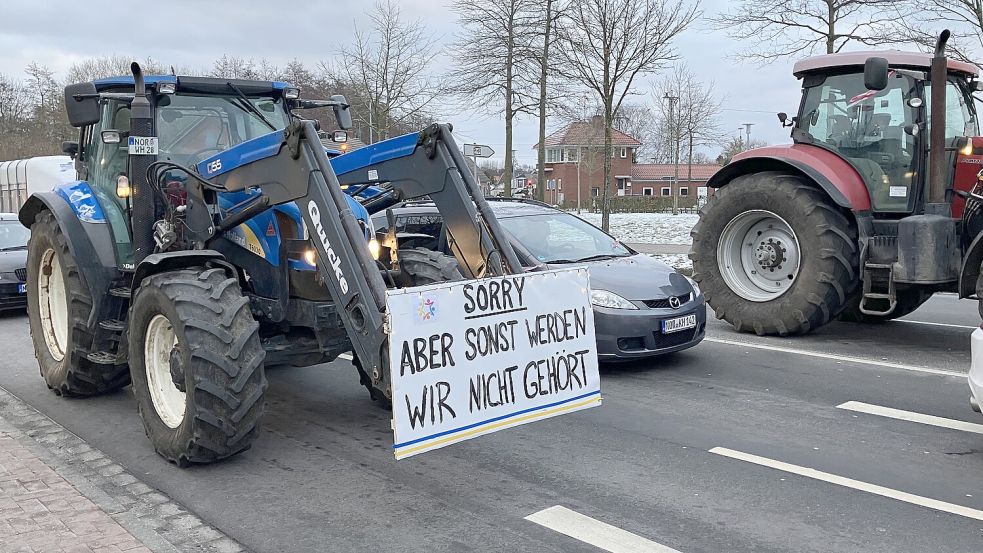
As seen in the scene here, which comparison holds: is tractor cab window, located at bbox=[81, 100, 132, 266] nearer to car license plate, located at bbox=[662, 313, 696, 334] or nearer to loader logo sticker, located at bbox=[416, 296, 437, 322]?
loader logo sticker, located at bbox=[416, 296, 437, 322]

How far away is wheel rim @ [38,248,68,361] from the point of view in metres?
7.23

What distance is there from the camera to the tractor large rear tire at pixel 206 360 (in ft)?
15.7

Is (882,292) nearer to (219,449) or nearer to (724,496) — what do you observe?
(724,496)

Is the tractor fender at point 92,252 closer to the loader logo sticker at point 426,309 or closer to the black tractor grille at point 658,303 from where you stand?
the loader logo sticker at point 426,309

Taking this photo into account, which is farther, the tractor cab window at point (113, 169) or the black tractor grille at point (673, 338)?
the black tractor grille at point (673, 338)

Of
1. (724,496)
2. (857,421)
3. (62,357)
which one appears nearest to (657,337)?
(857,421)

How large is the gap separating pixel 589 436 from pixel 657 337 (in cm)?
207

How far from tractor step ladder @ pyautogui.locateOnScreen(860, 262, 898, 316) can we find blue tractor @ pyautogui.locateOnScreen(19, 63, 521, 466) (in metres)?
4.67

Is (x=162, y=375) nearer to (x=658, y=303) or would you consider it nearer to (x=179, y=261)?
(x=179, y=261)

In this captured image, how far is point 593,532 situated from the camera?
4176 millimetres

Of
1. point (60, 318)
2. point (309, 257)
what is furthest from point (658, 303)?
point (60, 318)

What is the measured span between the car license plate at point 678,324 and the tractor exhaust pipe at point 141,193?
4.36 meters

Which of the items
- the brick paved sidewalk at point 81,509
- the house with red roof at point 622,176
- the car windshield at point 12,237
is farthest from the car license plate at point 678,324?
the house with red roof at point 622,176

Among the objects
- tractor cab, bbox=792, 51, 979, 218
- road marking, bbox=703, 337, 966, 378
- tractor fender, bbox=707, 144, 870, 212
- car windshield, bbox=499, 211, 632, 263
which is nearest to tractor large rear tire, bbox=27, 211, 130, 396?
car windshield, bbox=499, 211, 632, 263
